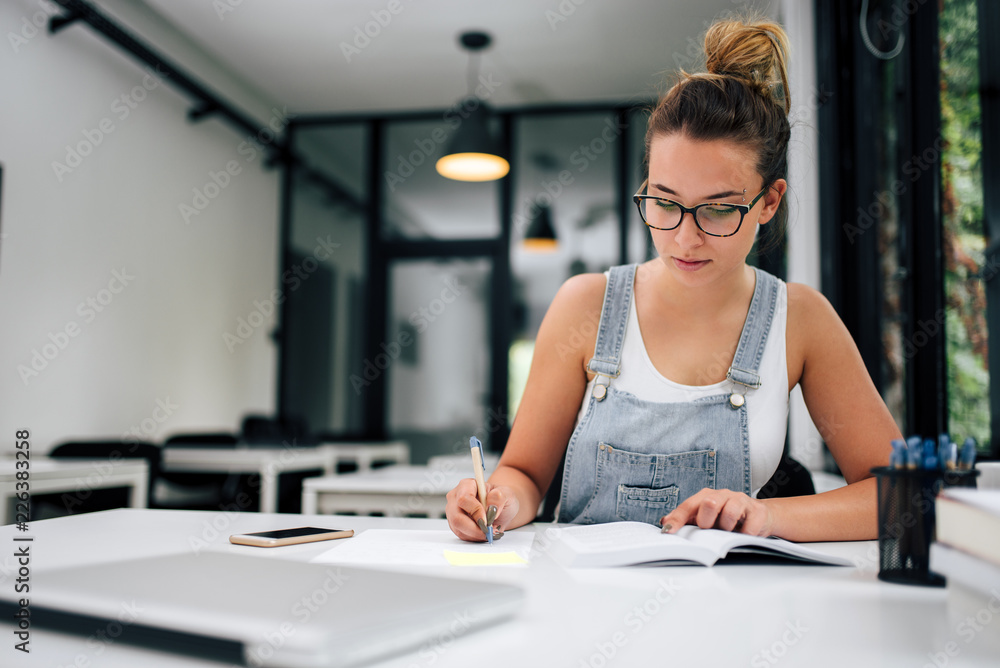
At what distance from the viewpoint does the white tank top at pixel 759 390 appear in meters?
1.18

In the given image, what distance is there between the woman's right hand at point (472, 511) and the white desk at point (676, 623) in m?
0.11

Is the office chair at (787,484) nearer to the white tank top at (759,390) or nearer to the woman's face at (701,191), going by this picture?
the white tank top at (759,390)

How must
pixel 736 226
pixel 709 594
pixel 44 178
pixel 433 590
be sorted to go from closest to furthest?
pixel 433 590 < pixel 709 594 < pixel 736 226 < pixel 44 178

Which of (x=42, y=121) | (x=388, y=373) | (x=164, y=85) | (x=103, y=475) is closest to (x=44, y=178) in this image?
(x=42, y=121)

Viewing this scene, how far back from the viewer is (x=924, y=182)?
2004 millimetres

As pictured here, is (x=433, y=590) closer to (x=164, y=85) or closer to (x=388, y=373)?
(x=164, y=85)

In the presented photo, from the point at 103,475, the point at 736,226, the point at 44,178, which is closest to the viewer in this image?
the point at 736,226

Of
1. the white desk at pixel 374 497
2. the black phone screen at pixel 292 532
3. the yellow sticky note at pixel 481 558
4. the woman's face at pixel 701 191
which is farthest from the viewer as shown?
the white desk at pixel 374 497

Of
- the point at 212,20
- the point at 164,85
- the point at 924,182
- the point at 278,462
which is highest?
the point at 212,20

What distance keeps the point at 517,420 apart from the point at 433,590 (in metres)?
0.75

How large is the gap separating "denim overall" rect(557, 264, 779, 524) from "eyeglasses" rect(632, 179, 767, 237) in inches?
7.6

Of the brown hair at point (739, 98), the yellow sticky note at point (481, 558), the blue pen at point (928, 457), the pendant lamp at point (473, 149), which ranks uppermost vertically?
the pendant lamp at point (473, 149)

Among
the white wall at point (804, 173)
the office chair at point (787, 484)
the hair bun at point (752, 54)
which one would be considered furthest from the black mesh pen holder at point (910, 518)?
the white wall at point (804, 173)

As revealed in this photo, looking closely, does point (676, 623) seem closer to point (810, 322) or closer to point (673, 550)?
point (673, 550)
